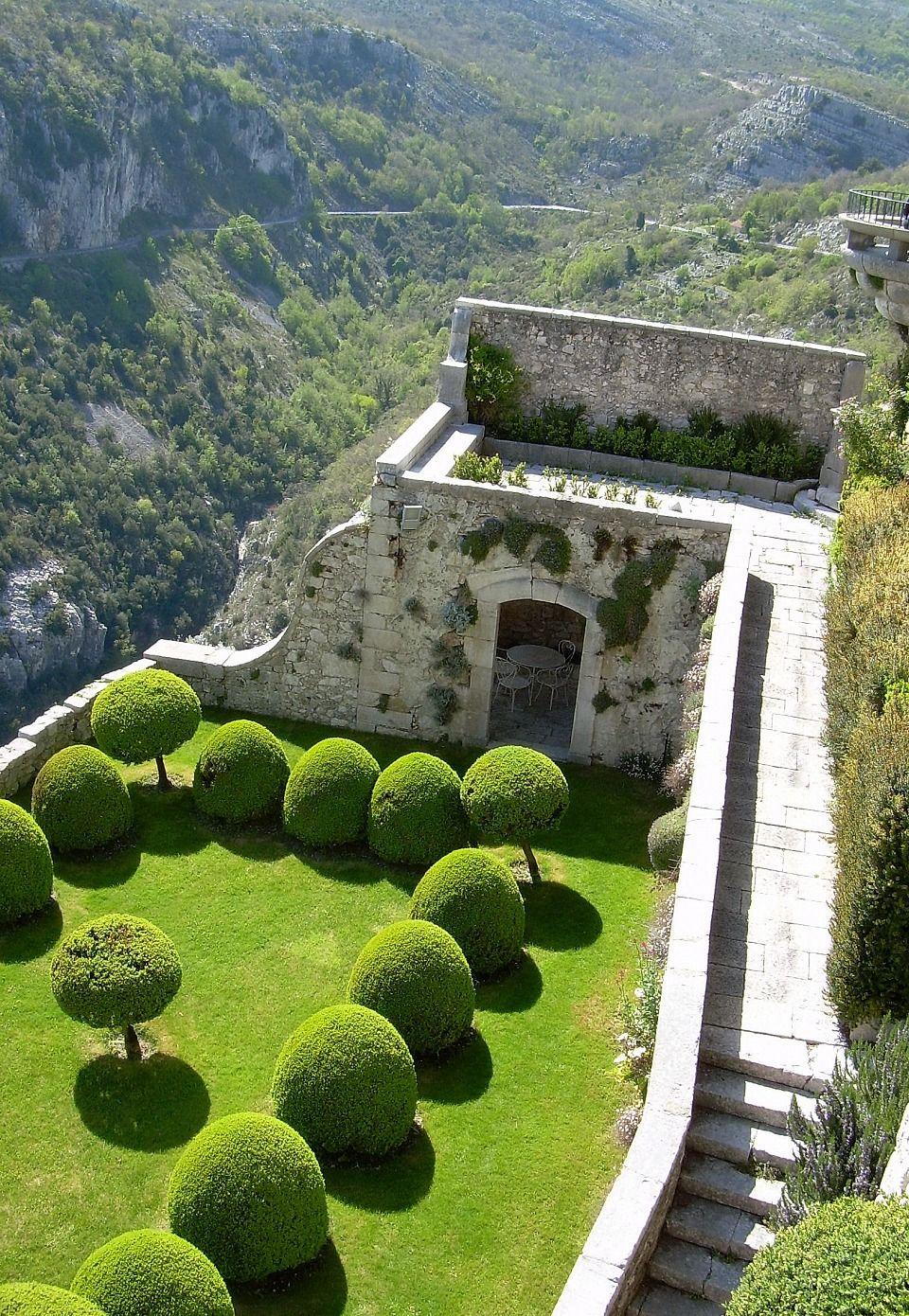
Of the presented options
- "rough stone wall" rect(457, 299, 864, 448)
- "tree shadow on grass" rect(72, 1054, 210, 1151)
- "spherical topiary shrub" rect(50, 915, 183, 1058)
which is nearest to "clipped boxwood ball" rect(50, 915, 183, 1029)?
"spherical topiary shrub" rect(50, 915, 183, 1058)

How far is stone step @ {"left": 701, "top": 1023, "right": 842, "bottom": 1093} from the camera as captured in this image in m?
7.29

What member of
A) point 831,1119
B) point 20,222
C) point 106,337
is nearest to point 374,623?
point 831,1119

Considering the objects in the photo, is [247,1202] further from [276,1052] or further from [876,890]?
[876,890]

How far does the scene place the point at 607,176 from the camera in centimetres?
7212

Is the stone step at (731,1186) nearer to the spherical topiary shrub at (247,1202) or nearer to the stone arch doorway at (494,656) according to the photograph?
the spherical topiary shrub at (247,1202)

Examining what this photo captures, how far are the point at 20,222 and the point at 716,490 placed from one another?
182 feet

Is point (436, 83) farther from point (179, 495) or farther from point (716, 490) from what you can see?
point (716, 490)

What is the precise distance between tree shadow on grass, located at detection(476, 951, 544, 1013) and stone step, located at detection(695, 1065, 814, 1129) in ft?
8.28

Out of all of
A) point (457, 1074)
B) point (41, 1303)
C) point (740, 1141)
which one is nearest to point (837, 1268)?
point (740, 1141)

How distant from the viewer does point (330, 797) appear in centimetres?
1154

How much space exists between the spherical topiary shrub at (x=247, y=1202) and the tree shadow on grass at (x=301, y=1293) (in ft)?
0.47

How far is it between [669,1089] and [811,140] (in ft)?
203

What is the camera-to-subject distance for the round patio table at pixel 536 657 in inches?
569

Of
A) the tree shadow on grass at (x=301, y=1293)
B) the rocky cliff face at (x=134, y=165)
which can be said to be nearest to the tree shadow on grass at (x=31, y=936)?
the tree shadow on grass at (x=301, y=1293)
